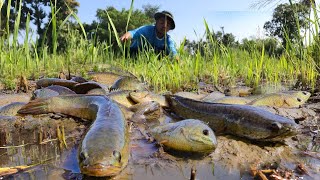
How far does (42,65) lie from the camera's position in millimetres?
5820

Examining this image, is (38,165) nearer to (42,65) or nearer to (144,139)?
(144,139)

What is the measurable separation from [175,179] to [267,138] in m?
0.92

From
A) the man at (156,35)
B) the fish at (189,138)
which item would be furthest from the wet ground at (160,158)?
the man at (156,35)

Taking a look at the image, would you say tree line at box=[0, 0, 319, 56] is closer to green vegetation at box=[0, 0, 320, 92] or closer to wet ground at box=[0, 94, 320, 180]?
green vegetation at box=[0, 0, 320, 92]

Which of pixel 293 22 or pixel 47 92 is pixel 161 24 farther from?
pixel 47 92

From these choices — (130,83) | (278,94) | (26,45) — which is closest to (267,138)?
(278,94)

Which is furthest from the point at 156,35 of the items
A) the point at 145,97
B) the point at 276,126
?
the point at 276,126

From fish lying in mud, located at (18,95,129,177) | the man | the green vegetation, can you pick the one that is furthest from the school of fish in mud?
the man

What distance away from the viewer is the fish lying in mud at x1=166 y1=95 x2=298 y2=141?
2291 millimetres

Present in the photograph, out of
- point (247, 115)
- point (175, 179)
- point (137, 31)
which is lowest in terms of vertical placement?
point (175, 179)

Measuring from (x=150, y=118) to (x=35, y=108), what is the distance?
987 mm

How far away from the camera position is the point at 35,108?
115 inches

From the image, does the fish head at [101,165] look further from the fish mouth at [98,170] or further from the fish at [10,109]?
Result: the fish at [10,109]

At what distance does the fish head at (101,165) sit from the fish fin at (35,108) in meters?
1.41
